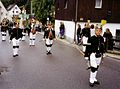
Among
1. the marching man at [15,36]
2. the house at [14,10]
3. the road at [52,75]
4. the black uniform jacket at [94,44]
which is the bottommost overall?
the house at [14,10]

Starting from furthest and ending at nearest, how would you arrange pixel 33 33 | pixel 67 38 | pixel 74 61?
pixel 67 38
pixel 33 33
pixel 74 61

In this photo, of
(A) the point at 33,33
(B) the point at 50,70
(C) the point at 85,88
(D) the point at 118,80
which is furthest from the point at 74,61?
(A) the point at 33,33

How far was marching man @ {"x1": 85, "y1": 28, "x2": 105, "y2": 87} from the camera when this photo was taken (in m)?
13.0

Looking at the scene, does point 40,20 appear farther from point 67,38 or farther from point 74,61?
point 74,61

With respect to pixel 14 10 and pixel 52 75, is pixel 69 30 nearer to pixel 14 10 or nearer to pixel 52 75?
pixel 52 75

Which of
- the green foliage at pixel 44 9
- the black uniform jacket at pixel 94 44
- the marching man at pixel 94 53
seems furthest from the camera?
the green foliage at pixel 44 9

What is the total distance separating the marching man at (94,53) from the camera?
42.6ft

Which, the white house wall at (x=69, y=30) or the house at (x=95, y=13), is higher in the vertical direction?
the house at (x=95, y=13)

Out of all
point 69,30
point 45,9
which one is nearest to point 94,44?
point 69,30

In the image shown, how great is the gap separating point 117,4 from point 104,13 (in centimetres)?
149

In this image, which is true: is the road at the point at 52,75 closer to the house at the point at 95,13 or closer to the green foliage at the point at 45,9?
the house at the point at 95,13

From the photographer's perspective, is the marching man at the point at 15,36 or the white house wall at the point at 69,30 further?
the white house wall at the point at 69,30

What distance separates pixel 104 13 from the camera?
35.7 metres

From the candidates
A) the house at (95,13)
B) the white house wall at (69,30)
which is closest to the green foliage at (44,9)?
the white house wall at (69,30)
